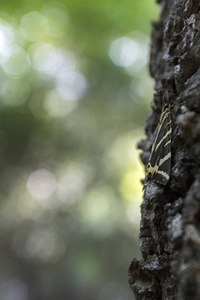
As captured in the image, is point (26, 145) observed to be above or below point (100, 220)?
above

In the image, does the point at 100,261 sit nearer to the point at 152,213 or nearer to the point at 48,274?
the point at 48,274

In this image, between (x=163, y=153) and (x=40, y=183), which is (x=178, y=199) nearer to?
(x=163, y=153)

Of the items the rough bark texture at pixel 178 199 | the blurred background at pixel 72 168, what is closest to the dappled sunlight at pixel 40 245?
the blurred background at pixel 72 168

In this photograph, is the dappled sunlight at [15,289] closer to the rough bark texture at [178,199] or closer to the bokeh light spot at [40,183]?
the bokeh light spot at [40,183]

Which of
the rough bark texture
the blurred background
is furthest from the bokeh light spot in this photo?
the rough bark texture

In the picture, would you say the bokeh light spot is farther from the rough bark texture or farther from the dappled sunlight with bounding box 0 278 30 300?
the rough bark texture

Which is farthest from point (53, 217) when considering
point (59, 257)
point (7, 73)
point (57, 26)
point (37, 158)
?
point (57, 26)
